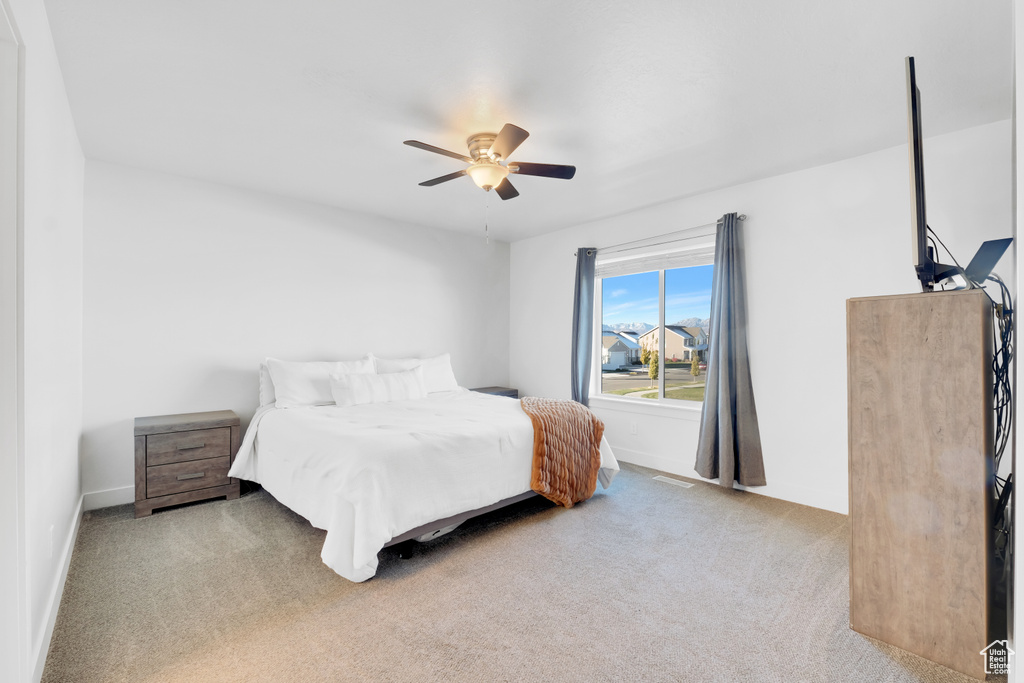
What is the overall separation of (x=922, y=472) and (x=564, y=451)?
76.4 inches

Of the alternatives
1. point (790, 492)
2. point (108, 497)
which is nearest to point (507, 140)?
point (790, 492)

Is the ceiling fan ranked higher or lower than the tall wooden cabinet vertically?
higher

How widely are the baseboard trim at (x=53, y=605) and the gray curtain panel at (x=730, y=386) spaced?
12.7 ft

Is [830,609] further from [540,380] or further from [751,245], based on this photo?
[540,380]

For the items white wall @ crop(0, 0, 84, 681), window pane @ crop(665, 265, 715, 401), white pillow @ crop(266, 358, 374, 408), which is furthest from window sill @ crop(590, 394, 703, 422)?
white wall @ crop(0, 0, 84, 681)

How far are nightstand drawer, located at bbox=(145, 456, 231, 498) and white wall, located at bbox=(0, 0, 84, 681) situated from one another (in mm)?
393

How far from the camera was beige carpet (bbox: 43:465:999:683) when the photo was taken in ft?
5.69

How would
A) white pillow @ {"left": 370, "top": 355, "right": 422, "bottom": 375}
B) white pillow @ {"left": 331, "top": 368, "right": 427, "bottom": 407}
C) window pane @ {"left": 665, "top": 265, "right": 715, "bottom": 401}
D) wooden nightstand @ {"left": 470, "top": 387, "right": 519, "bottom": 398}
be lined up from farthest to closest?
1. wooden nightstand @ {"left": 470, "top": 387, "right": 519, "bottom": 398}
2. white pillow @ {"left": 370, "top": 355, "right": 422, "bottom": 375}
3. window pane @ {"left": 665, "top": 265, "right": 715, "bottom": 401}
4. white pillow @ {"left": 331, "top": 368, "right": 427, "bottom": 407}

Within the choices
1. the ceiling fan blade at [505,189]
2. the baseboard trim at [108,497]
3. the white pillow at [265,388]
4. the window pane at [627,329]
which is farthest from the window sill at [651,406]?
the baseboard trim at [108,497]

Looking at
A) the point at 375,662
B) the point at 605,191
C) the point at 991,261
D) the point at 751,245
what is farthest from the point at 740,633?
the point at 605,191

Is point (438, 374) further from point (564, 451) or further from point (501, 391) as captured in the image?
point (564, 451)

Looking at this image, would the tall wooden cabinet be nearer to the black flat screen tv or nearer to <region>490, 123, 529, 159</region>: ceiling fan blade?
the black flat screen tv

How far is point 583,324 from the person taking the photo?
4.87 metres

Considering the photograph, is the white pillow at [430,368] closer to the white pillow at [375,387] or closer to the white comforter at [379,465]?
the white pillow at [375,387]
